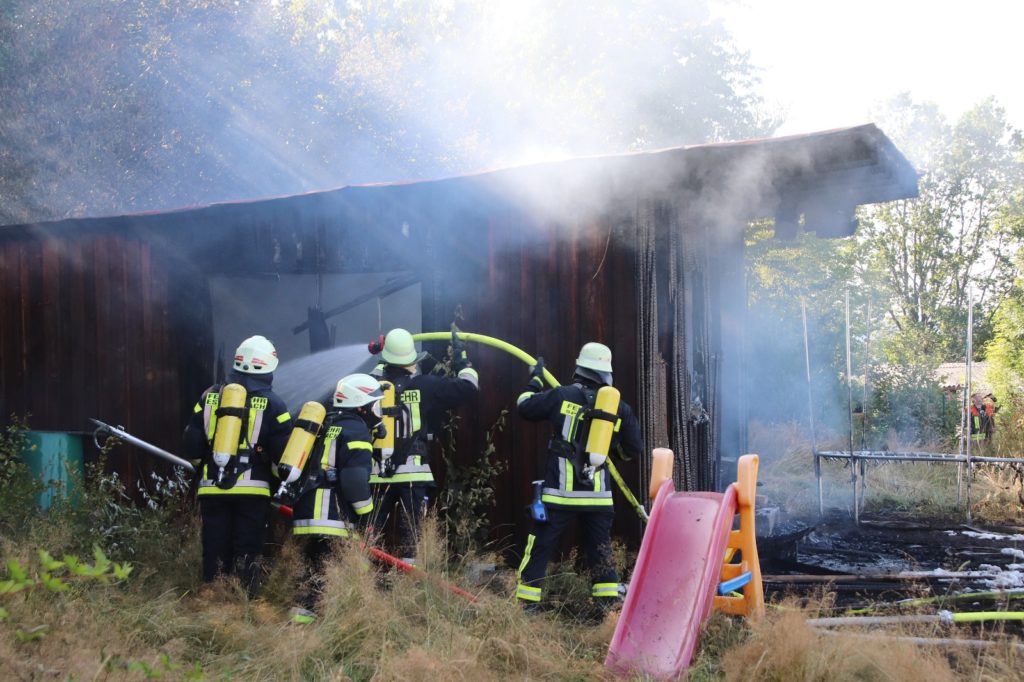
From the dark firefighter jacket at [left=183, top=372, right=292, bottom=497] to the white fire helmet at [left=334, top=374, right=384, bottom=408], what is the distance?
1.57 ft

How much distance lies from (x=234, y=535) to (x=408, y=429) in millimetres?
1407

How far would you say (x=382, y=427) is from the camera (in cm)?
617

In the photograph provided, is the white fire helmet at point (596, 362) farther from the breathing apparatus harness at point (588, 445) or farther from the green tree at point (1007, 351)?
the green tree at point (1007, 351)

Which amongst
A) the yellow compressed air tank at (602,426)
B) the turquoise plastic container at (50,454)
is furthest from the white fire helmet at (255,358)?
the turquoise plastic container at (50,454)

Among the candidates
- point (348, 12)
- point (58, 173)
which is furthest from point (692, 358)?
point (348, 12)

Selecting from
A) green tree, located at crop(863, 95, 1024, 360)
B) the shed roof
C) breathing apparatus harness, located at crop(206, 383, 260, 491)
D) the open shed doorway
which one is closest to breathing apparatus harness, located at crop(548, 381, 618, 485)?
the shed roof

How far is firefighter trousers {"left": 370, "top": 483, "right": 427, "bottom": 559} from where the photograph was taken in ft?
20.3

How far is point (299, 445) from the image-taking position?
5867mm

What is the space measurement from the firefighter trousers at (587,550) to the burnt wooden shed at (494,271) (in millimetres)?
979

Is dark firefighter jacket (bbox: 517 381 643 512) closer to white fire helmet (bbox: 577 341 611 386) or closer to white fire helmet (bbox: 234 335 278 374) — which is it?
white fire helmet (bbox: 577 341 611 386)

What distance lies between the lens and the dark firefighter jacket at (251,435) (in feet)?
19.7

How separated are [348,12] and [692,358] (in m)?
21.4

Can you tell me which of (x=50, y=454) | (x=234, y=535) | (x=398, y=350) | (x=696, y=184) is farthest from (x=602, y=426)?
(x=50, y=454)

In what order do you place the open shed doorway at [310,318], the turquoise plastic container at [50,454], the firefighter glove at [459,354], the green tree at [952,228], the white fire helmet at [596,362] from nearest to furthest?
the white fire helmet at [596,362], the firefighter glove at [459,354], the open shed doorway at [310,318], the turquoise plastic container at [50,454], the green tree at [952,228]
